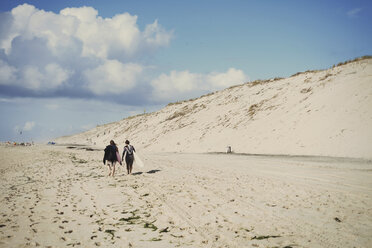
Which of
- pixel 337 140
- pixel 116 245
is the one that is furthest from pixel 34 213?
pixel 337 140

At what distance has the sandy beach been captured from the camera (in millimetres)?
6113

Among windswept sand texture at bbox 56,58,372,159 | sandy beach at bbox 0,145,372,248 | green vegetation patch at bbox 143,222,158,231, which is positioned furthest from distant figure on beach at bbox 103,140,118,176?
windswept sand texture at bbox 56,58,372,159

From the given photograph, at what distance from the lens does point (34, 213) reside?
831 cm

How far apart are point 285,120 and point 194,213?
26755 millimetres

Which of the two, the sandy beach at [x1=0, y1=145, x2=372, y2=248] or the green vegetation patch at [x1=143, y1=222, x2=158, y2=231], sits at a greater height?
the sandy beach at [x1=0, y1=145, x2=372, y2=248]

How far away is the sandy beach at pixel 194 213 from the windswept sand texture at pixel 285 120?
38.2ft

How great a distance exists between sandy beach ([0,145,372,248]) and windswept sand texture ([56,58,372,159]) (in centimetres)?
1163

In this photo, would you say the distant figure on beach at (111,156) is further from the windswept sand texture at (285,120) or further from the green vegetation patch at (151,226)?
the windswept sand texture at (285,120)

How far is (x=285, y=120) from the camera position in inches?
1241

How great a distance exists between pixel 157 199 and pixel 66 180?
7.53 m

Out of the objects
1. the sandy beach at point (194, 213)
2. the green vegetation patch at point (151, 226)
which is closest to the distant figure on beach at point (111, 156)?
the sandy beach at point (194, 213)

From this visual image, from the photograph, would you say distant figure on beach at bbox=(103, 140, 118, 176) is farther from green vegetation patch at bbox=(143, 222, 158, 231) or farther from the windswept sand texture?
the windswept sand texture

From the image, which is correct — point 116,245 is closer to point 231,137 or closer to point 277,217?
point 277,217

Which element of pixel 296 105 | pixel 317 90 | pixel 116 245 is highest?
pixel 317 90
